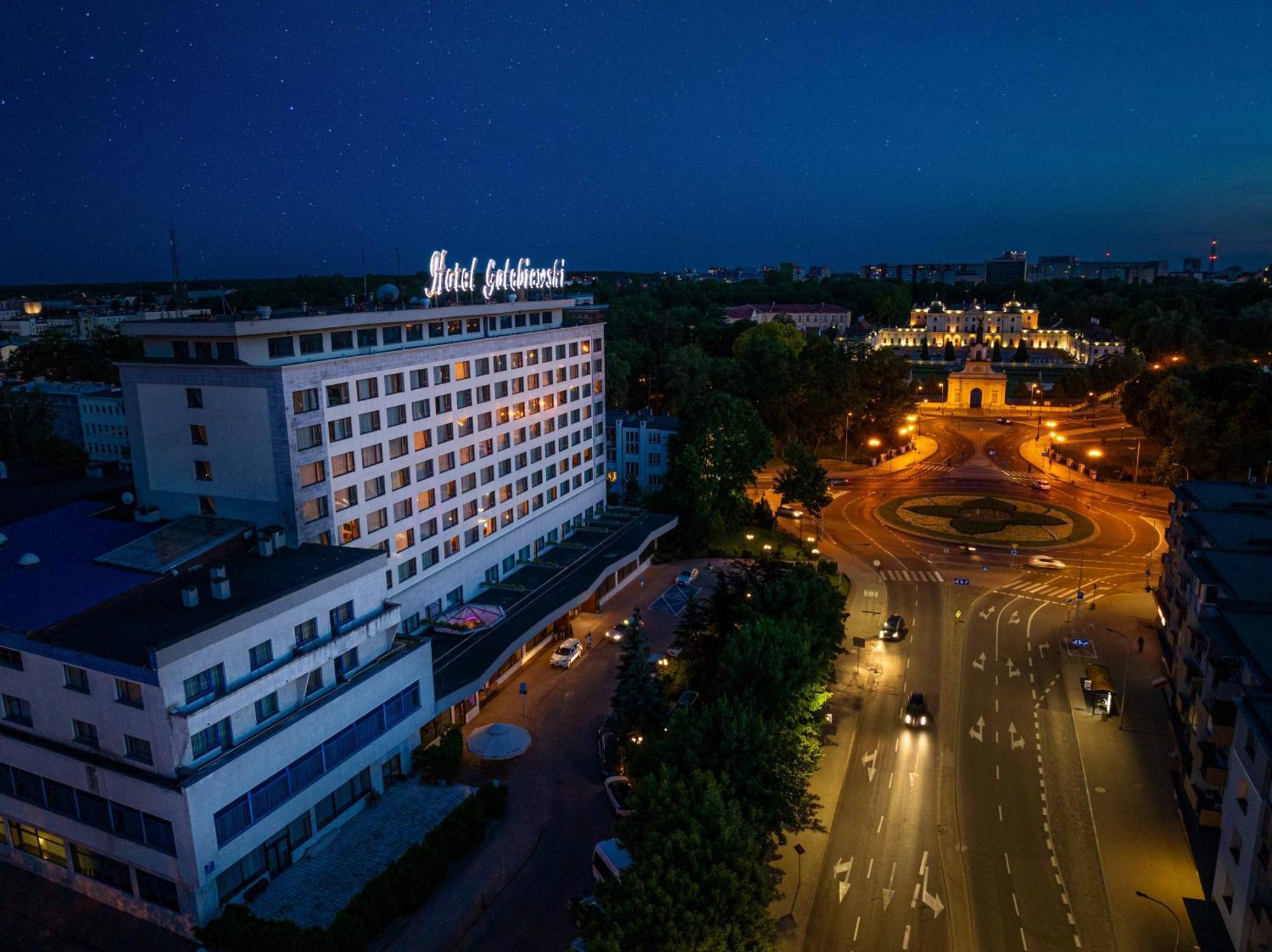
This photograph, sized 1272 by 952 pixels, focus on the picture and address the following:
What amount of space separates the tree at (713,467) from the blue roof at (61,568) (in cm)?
4841

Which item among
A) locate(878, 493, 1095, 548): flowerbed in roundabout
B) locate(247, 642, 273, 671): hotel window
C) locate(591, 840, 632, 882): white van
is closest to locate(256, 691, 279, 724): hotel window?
locate(247, 642, 273, 671): hotel window

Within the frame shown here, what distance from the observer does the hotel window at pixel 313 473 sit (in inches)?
1732

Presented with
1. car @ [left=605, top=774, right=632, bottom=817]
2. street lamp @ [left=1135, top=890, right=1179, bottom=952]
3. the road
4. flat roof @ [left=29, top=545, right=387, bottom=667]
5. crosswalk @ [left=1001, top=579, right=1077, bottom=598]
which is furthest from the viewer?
crosswalk @ [left=1001, top=579, right=1077, bottom=598]

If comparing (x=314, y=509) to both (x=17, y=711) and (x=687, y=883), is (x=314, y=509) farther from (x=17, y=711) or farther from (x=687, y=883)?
(x=687, y=883)

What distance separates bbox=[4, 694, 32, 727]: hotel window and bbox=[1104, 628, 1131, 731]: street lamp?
58057 mm

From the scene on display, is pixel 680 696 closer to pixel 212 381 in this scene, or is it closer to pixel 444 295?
pixel 212 381

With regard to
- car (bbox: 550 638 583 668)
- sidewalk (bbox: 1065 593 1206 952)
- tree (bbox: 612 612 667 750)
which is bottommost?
sidewalk (bbox: 1065 593 1206 952)

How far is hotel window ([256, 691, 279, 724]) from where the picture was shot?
3488cm

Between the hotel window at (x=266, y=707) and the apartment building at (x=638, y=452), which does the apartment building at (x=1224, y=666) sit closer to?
the hotel window at (x=266, y=707)

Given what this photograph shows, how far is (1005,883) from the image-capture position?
36375 millimetres

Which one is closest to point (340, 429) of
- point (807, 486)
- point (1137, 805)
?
point (1137, 805)

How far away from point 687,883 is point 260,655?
2075cm

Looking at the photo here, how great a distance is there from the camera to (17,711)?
3509cm

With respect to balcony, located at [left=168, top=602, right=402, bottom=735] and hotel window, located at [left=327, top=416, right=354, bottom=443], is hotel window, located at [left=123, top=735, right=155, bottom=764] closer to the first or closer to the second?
balcony, located at [left=168, top=602, right=402, bottom=735]
